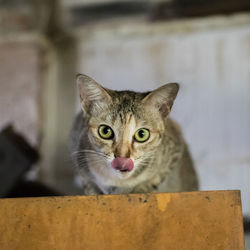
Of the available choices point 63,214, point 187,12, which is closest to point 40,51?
point 187,12

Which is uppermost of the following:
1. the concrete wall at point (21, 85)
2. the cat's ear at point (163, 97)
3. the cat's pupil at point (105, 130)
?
the concrete wall at point (21, 85)

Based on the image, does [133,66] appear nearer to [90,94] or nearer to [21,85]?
[21,85]

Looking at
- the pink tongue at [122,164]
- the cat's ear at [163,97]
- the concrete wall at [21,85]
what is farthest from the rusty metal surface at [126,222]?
the concrete wall at [21,85]

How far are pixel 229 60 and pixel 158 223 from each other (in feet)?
5.14

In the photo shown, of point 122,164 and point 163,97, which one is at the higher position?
point 163,97

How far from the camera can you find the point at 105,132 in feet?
5.07

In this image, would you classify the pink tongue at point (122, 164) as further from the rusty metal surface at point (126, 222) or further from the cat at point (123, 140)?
the rusty metal surface at point (126, 222)

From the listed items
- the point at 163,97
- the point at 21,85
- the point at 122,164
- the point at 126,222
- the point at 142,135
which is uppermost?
the point at 21,85

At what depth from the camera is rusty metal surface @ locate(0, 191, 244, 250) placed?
3.97ft

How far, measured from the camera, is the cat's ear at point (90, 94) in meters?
1.57

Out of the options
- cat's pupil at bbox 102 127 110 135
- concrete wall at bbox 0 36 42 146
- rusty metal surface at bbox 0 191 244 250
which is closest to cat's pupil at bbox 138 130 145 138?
cat's pupil at bbox 102 127 110 135

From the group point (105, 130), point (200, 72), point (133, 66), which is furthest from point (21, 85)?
point (105, 130)

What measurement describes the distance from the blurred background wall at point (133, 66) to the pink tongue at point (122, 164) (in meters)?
1.07

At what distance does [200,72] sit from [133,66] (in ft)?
1.36
